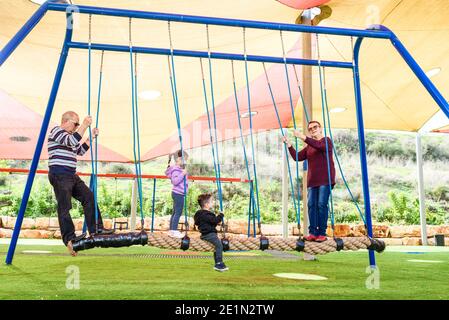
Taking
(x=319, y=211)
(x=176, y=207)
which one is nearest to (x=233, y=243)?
(x=319, y=211)

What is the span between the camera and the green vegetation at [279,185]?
13727 millimetres

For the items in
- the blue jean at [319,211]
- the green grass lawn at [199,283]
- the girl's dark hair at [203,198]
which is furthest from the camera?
the blue jean at [319,211]

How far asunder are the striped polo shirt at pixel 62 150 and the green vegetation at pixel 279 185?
10080 mm

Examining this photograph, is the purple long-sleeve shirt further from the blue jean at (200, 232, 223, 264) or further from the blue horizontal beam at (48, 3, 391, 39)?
the blue horizontal beam at (48, 3, 391, 39)

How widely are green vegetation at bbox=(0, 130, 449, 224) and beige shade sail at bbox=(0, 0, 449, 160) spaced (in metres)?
4.69

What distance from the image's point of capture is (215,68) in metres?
6.28

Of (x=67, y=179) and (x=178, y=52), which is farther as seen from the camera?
(x=178, y=52)

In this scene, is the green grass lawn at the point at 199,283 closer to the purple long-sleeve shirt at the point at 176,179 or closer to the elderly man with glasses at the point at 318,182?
the elderly man with glasses at the point at 318,182

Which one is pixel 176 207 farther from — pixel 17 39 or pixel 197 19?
pixel 17 39

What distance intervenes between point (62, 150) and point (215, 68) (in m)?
3.78

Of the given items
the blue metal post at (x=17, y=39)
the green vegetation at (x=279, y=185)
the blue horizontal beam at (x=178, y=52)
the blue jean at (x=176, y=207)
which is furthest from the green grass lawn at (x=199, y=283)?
the green vegetation at (x=279, y=185)

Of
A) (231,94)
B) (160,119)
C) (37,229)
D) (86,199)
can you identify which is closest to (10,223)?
(37,229)

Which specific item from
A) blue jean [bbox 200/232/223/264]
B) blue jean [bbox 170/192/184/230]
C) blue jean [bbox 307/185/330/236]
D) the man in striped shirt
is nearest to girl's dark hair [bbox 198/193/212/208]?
blue jean [bbox 200/232/223/264]

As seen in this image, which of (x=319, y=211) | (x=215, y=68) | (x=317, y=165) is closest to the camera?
(x=319, y=211)
